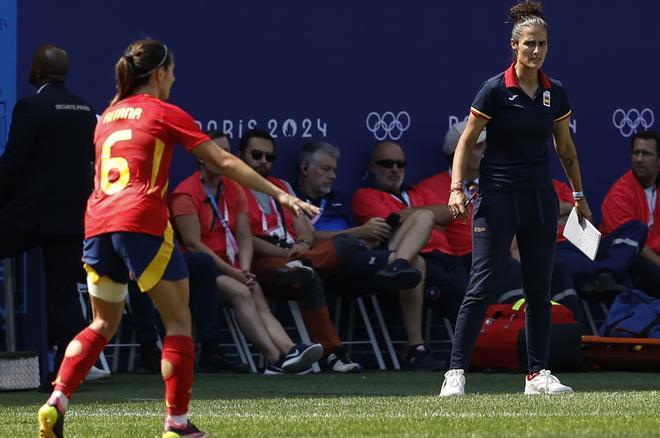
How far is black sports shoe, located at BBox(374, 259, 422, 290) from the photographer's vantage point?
1151 cm

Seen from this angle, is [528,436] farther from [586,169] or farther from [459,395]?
[586,169]

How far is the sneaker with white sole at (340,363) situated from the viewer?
11.6 metres

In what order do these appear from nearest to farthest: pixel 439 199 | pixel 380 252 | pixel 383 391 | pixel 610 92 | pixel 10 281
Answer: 1. pixel 383 391
2. pixel 10 281
3. pixel 380 252
4. pixel 439 199
5. pixel 610 92

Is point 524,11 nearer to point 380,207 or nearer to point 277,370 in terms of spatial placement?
point 277,370

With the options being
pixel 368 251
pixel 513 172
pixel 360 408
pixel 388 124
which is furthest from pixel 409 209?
pixel 360 408

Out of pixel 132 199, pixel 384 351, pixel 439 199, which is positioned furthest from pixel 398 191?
pixel 132 199

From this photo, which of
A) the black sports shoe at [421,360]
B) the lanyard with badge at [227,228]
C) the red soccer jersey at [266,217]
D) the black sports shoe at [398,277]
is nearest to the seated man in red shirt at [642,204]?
the black sports shoe at [421,360]

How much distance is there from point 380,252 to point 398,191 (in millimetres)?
902

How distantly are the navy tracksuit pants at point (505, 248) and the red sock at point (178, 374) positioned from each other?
8.42ft

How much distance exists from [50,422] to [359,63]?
729 cm

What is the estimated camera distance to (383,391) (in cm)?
939

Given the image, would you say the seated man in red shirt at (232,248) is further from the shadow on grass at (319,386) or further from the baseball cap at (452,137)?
the baseball cap at (452,137)

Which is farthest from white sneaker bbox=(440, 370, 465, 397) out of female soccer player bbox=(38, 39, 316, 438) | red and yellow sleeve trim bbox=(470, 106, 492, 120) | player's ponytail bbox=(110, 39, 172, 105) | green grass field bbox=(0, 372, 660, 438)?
player's ponytail bbox=(110, 39, 172, 105)

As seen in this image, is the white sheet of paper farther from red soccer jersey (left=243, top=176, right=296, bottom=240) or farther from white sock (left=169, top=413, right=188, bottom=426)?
red soccer jersey (left=243, top=176, right=296, bottom=240)
